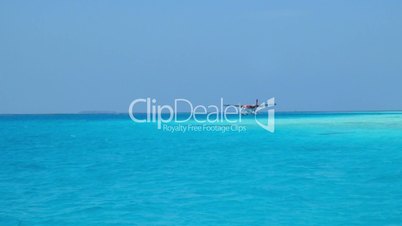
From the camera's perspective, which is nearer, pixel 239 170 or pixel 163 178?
pixel 163 178

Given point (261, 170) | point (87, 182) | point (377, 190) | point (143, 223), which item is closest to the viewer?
point (143, 223)

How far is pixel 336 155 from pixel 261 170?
13.2 feet

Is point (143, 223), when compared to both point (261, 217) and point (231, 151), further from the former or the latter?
point (231, 151)

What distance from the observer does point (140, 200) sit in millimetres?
9891

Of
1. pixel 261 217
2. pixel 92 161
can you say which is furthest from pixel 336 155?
pixel 261 217

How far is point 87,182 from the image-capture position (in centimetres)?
1234

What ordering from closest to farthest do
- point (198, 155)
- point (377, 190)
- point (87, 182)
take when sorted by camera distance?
point (377, 190)
point (87, 182)
point (198, 155)

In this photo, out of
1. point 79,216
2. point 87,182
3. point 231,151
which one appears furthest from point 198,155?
point 79,216

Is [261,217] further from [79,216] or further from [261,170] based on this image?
[261,170]

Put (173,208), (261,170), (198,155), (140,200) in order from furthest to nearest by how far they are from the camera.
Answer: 1. (198,155)
2. (261,170)
3. (140,200)
4. (173,208)

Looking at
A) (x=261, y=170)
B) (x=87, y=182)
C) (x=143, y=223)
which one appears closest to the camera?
(x=143, y=223)

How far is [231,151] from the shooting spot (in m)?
19.5

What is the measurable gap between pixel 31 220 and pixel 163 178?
4638 mm

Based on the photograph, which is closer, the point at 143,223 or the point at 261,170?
the point at 143,223
